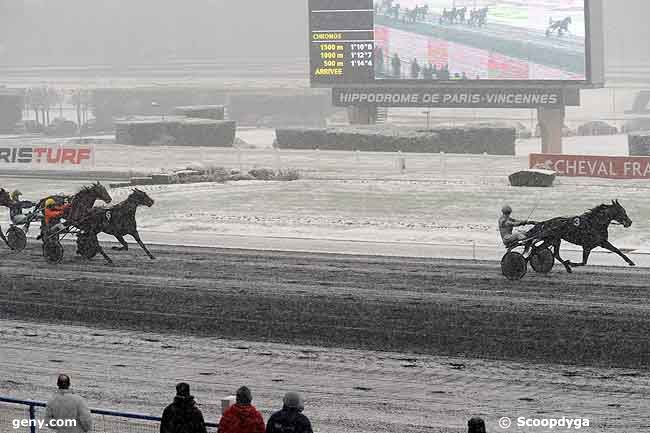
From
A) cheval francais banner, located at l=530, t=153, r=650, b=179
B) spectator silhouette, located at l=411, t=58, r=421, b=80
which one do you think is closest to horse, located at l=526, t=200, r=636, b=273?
cheval francais banner, located at l=530, t=153, r=650, b=179

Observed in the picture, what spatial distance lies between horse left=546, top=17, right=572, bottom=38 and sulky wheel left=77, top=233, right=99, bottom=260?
2135 cm

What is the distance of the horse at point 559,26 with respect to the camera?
38469 mm

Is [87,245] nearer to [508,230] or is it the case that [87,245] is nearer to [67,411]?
[508,230]

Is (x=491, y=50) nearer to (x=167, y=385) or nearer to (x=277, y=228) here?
(x=277, y=228)

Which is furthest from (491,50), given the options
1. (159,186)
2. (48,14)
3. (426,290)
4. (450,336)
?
(48,14)

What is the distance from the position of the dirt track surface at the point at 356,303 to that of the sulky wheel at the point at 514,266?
139 millimetres

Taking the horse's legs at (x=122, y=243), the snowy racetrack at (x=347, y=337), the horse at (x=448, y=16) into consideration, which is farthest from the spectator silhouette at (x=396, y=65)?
the snowy racetrack at (x=347, y=337)

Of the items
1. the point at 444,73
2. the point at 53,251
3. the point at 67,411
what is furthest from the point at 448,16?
the point at 67,411

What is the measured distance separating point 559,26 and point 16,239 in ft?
70.6

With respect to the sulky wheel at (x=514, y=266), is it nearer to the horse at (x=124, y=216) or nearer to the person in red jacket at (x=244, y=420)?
the horse at (x=124, y=216)

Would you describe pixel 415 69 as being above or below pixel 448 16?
below

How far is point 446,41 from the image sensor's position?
132 feet
